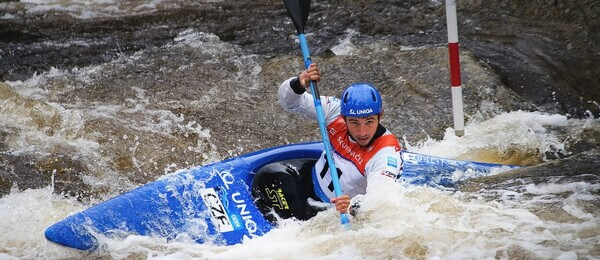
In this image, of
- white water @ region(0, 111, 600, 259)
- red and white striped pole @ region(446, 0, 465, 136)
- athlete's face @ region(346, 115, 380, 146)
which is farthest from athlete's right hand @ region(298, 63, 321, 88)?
red and white striped pole @ region(446, 0, 465, 136)

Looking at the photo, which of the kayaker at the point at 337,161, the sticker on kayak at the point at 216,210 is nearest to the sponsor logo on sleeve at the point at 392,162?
the kayaker at the point at 337,161

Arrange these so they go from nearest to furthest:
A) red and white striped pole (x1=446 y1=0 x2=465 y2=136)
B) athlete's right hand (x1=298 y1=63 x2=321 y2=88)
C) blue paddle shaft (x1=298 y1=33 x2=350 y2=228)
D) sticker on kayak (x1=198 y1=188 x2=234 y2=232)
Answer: blue paddle shaft (x1=298 y1=33 x2=350 y2=228) < sticker on kayak (x1=198 y1=188 x2=234 y2=232) < athlete's right hand (x1=298 y1=63 x2=321 y2=88) < red and white striped pole (x1=446 y1=0 x2=465 y2=136)

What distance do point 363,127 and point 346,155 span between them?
0.29 metres

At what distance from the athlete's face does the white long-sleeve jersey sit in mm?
72

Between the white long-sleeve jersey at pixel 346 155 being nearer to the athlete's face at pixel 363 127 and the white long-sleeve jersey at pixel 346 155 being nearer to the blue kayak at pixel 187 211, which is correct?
the athlete's face at pixel 363 127

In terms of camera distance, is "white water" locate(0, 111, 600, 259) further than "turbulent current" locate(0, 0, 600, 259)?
No

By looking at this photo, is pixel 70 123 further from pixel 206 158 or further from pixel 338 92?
pixel 338 92

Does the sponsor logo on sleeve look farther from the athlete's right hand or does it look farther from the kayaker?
the athlete's right hand

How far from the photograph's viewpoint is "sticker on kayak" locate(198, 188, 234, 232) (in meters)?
4.95

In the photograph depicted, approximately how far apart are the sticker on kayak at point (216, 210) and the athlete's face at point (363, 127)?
96cm

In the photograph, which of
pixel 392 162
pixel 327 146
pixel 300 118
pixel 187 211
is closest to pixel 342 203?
pixel 392 162

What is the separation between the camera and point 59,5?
10.9 metres

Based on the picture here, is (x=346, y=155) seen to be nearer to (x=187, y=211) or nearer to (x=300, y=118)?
Result: (x=187, y=211)

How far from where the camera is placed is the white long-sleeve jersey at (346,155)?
4.75 m
